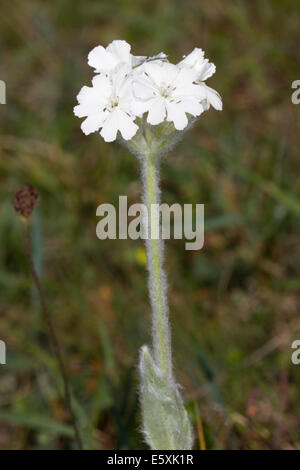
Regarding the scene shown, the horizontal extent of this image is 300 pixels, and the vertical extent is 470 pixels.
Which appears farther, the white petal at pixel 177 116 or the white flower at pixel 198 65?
the white flower at pixel 198 65

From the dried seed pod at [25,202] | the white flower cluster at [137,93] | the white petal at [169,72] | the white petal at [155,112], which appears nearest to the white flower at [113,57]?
the white flower cluster at [137,93]

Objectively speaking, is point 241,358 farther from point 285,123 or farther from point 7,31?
point 7,31

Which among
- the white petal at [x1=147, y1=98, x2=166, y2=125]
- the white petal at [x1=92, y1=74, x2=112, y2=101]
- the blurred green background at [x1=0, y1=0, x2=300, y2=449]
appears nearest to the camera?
the white petal at [x1=147, y1=98, x2=166, y2=125]

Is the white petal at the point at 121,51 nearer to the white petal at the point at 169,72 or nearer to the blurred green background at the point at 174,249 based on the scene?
the white petal at the point at 169,72

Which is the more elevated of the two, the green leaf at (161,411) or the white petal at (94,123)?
the white petal at (94,123)

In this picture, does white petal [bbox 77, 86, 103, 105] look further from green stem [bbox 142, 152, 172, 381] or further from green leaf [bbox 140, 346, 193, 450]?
green leaf [bbox 140, 346, 193, 450]

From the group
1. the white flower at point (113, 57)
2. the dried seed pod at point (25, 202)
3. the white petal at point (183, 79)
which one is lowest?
the dried seed pod at point (25, 202)

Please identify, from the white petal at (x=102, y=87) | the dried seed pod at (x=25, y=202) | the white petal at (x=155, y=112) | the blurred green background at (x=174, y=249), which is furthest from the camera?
the blurred green background at (x=174, y=249)

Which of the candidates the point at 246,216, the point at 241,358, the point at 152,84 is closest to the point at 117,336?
the point at 241,358

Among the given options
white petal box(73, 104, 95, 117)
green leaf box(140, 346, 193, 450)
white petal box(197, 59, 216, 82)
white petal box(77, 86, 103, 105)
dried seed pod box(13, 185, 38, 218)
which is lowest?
green leaf box(140, 346, 193, 450)

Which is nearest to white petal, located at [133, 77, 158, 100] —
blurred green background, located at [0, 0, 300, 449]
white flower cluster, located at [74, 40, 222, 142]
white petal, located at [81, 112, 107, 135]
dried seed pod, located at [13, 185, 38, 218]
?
white flower cluster, located at [74, 40, 222, 142]
